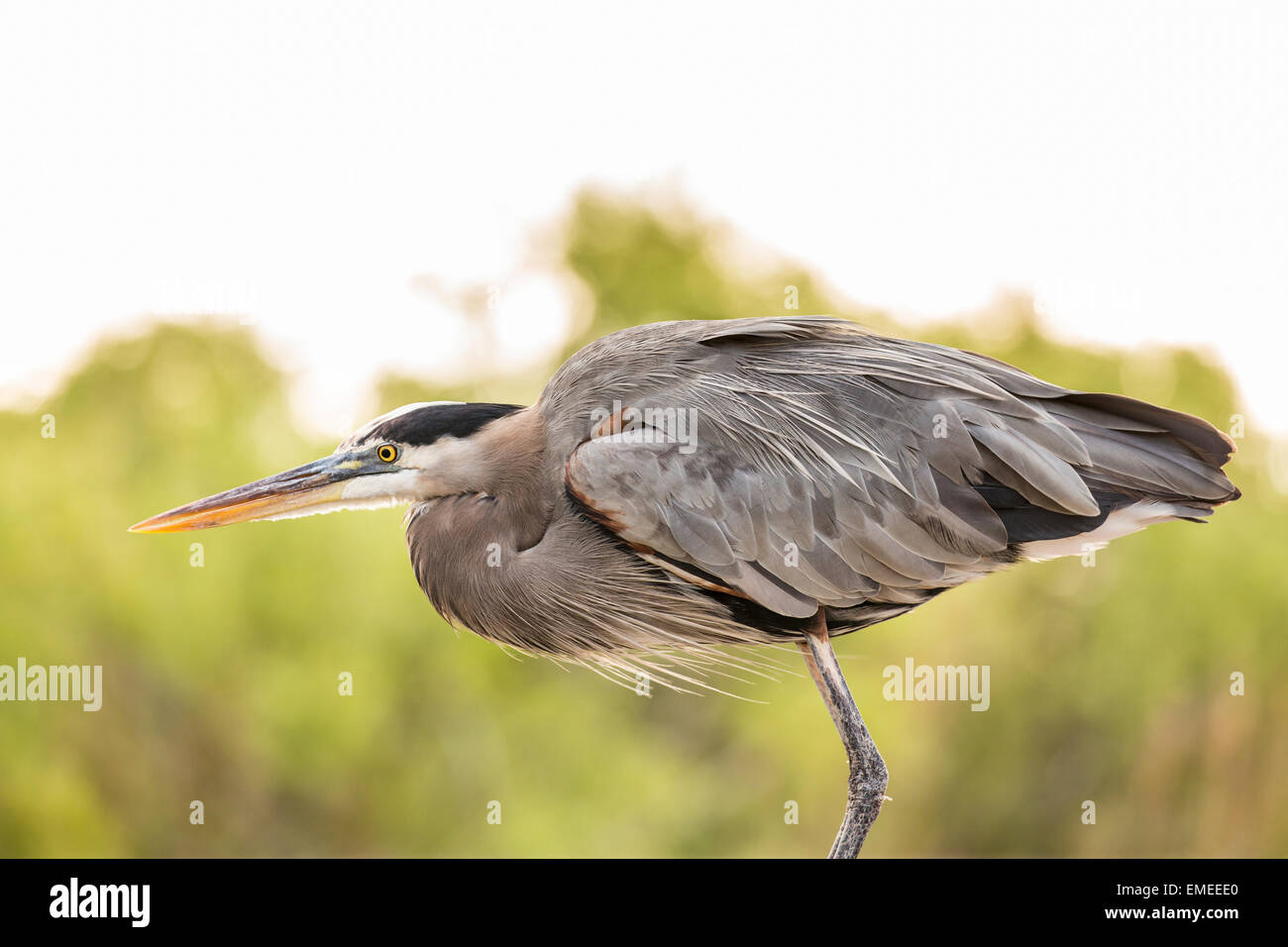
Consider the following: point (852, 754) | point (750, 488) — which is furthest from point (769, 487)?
point (852, 754)

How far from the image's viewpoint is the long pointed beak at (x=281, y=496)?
2.97 m

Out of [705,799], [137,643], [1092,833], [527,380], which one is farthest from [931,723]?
[137,643]

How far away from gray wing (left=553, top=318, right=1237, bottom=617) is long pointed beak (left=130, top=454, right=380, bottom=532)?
621mm

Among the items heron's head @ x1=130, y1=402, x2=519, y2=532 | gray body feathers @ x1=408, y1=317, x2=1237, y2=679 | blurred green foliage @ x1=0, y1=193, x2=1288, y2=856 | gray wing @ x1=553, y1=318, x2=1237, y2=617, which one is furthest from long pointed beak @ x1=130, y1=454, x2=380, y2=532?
blurred green foliage @ x1=0, y1=193, x2=1288, y2=856

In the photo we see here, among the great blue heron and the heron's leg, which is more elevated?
the great blue heron

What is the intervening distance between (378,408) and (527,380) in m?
1.68

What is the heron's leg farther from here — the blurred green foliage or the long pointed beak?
the blurred green foliage

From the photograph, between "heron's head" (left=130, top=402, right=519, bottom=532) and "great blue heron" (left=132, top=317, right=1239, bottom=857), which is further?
"heron's head" (left=130, top=402, right=519, bottom=532)

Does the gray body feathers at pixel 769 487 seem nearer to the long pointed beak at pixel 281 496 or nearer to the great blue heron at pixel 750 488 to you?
the great blue heron at pixel 750 488

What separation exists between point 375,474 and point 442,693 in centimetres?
868

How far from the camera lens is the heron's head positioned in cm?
297
